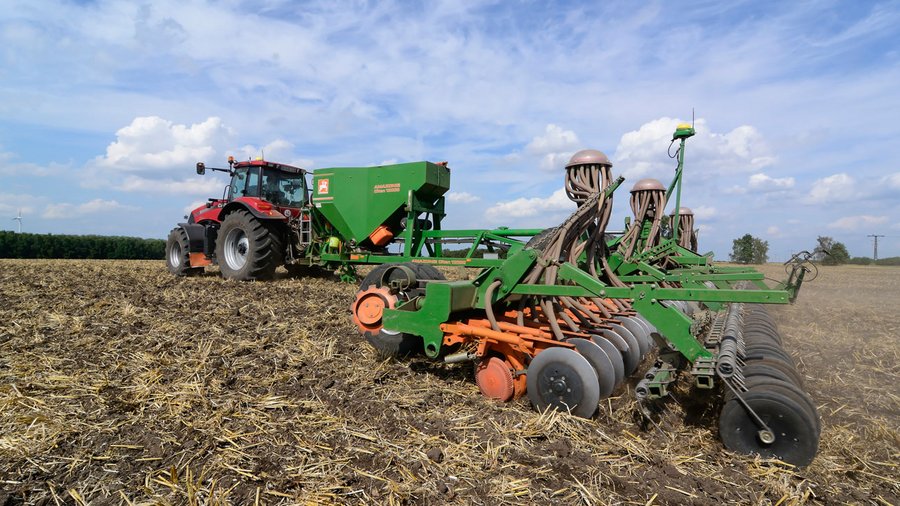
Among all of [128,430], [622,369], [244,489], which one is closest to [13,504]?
[128,430]

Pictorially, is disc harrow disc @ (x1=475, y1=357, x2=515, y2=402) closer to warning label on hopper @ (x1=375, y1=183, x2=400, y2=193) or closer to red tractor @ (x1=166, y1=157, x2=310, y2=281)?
warning label on hopper @ (x1=375, y1=183, x2=400, y2=193)

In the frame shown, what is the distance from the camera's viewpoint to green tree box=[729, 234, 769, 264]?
2973cm

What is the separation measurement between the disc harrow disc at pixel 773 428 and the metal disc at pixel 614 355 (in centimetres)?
77

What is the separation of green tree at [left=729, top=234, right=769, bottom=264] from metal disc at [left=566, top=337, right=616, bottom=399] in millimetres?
30579

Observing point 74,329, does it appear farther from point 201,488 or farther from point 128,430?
point 201,488

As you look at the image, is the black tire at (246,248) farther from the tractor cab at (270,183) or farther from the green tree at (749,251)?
the green tree at (749,251)

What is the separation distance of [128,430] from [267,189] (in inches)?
288

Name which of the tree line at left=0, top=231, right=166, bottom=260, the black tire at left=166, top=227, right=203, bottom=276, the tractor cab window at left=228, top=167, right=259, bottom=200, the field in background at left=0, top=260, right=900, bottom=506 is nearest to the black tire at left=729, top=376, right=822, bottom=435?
the field in background at left=0, top=260, right=900, bottom=506

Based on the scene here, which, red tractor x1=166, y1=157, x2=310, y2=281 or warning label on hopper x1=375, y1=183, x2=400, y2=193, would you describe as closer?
warning label on hopper x1=375, y1=183, x2=400, y2=193

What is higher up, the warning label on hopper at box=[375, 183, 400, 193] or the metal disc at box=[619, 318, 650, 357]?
the warning label on hopper at box=[375, 183, 400, 193]

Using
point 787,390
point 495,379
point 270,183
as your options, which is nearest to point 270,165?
point 270,183

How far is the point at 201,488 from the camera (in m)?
2.21

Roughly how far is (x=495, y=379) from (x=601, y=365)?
714 mm

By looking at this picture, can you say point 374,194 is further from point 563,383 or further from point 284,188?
point 563,383
